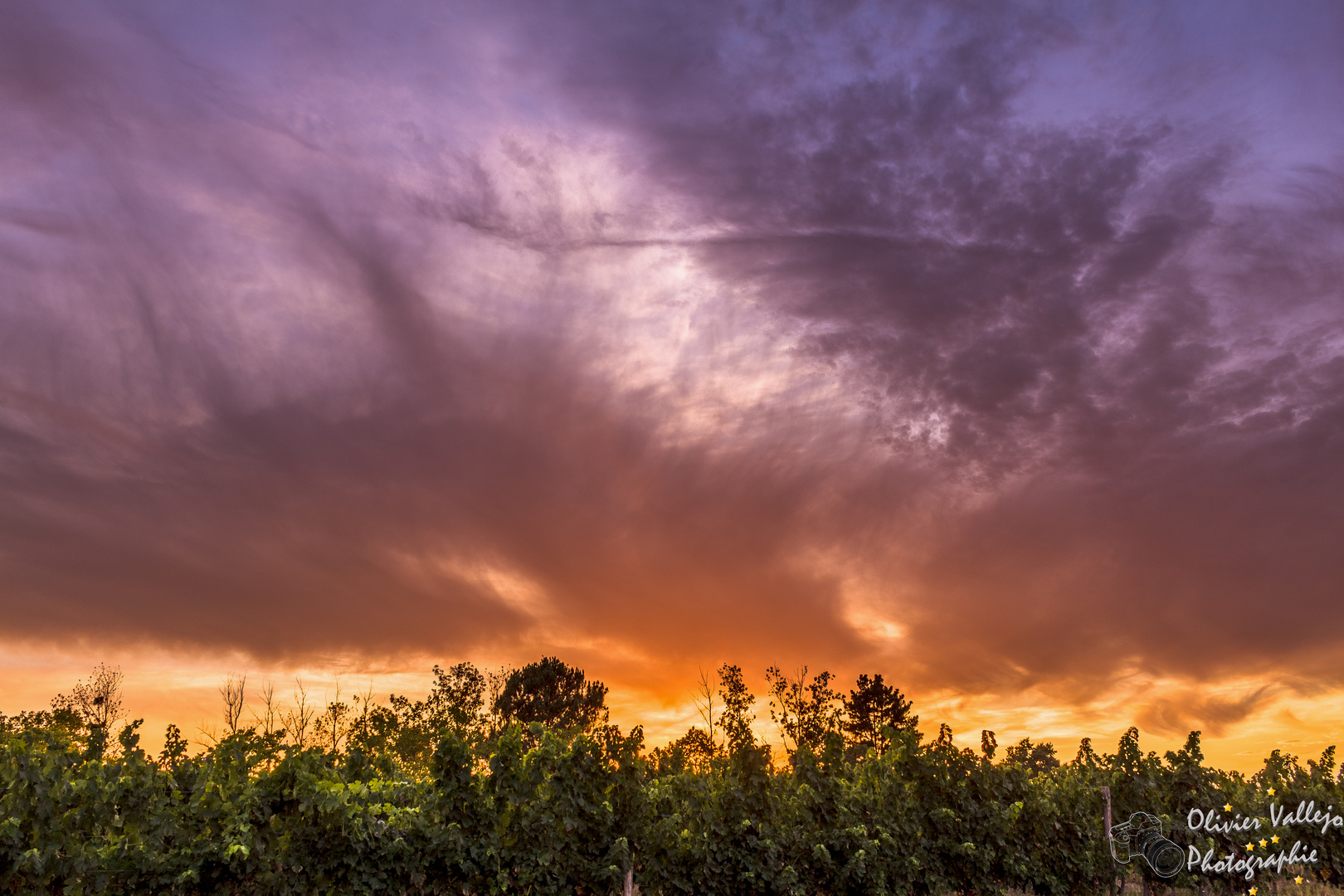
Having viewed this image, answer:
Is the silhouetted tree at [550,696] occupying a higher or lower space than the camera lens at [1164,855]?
higher

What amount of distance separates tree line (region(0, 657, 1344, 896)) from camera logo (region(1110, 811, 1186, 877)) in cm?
42

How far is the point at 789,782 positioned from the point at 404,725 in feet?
136

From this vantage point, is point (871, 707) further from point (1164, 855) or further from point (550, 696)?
point (1164, 855)

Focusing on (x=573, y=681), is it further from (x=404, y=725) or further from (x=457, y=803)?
(x=457, y=803)

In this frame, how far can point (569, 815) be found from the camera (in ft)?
40.7

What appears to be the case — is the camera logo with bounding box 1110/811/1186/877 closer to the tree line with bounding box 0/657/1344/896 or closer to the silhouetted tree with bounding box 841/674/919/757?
the tree line with bounding box 0/657/1344/896

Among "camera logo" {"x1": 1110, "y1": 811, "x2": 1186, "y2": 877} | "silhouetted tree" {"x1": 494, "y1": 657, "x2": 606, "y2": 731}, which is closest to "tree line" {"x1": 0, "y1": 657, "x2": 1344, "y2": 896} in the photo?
"camera logo" {"x1": 1110, "y1": 811, "x2": 1186, "y2": 877}

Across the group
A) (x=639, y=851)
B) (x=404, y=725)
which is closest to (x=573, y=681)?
(x=404, y=725)

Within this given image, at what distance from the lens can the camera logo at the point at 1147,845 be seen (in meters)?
18.8

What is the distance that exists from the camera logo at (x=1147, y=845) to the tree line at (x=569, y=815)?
421 millimetres

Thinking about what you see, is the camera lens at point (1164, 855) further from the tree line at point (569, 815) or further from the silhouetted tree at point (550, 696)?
the silhouetted tree at point (550, 696)

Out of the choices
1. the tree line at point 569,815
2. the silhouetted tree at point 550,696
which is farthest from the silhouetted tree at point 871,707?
the tree line at point 569,815

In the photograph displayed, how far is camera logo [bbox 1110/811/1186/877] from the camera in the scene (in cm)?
1884

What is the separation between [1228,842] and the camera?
20.4 m
